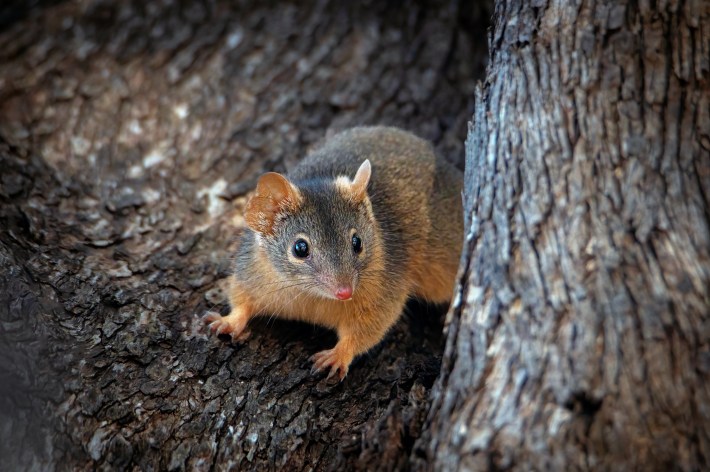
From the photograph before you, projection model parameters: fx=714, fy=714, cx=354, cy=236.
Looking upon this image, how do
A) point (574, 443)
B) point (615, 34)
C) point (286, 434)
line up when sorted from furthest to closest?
point (286, 434), point (615, 34), point (574, 443)

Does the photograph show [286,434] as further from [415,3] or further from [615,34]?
[415,3]

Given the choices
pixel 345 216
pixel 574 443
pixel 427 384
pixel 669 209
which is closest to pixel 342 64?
pixel 345 216

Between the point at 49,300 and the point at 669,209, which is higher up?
the point at 49,300

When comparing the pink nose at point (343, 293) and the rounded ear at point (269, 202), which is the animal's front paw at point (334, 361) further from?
the rounded ear at point (269, 202)

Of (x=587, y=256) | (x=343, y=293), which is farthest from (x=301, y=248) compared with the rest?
(x=587, y=256)

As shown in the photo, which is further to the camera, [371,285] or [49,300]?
[371,285]

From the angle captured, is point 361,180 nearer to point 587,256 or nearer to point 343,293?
point 343,293

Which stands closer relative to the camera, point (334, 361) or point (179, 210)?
point (334, 361)
